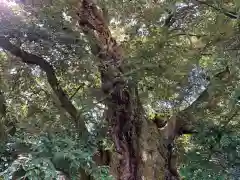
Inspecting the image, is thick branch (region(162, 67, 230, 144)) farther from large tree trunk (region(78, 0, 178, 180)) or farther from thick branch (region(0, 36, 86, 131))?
thick branch (region(0, 36, 86, 131))

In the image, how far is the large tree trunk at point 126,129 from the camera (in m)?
2.88

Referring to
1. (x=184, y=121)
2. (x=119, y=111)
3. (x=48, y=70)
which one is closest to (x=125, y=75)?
(x=119, y=111)

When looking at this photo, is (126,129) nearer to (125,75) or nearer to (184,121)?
(184,121)

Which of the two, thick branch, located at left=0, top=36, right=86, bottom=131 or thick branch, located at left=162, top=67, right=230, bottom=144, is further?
thick branch, located at left=162, top=67, right=230, bottom=144

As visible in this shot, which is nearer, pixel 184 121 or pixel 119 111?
pixel 119 111

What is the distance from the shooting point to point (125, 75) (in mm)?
2441

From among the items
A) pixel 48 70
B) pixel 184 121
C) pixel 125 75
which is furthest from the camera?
pixel 184 121

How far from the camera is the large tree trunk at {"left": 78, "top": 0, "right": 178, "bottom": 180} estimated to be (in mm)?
2885

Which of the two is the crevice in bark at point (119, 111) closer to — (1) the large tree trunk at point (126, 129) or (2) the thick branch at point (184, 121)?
(1) the large tree trunk at point (126, 129)

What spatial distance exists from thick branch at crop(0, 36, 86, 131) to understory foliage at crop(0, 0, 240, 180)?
17 millimetres

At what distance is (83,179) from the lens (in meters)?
2.68

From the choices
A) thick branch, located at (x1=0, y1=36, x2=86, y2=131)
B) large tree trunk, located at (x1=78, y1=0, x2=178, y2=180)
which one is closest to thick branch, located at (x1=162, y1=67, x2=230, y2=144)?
large tree trunk, located at (x1=78, y1=0, x2=178, y2=180)

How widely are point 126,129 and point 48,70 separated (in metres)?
0.77

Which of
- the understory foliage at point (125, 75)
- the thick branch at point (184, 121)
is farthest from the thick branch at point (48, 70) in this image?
the thick branch at point (184, 121)
